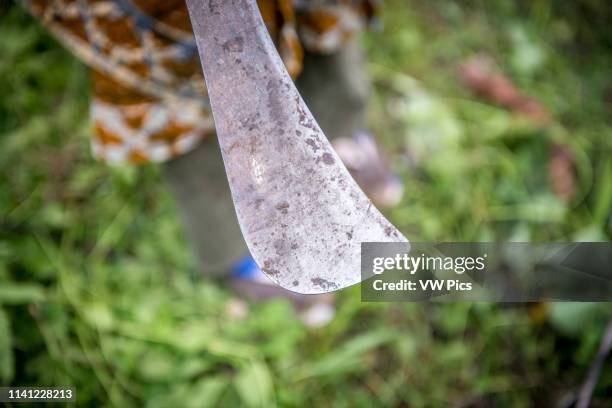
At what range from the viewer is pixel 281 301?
2.70 ft

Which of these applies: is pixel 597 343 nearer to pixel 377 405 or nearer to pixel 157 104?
pixel 377 405

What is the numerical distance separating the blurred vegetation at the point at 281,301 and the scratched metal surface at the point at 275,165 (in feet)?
1.60

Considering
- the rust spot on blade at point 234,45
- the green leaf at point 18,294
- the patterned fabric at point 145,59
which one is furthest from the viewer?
the green leaf at point 18,294

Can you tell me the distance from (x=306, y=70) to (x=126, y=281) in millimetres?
614

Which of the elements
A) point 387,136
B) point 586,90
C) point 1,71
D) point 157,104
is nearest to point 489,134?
point 387,136

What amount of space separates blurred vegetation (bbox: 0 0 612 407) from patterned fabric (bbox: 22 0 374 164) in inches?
13.8

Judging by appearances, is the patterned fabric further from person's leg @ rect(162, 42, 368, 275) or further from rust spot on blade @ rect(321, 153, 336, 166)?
rust spot on blade @ rect(321, 153, 336, 166)

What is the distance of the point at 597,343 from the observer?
83cm

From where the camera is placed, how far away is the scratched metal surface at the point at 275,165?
0.32 meters

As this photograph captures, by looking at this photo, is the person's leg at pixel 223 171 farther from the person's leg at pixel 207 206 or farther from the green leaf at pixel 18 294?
the green leaf at pixel 18 294

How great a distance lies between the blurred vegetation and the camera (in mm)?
755

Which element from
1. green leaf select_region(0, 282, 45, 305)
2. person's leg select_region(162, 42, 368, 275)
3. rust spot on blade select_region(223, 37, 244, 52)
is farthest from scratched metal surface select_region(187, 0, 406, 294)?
green leaf select_region(0, 282, 45, 305)

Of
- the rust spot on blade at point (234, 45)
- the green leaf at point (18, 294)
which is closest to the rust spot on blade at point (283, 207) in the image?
the rust spot on blade at point (234, 45)

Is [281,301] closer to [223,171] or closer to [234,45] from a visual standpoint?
[223,171]
